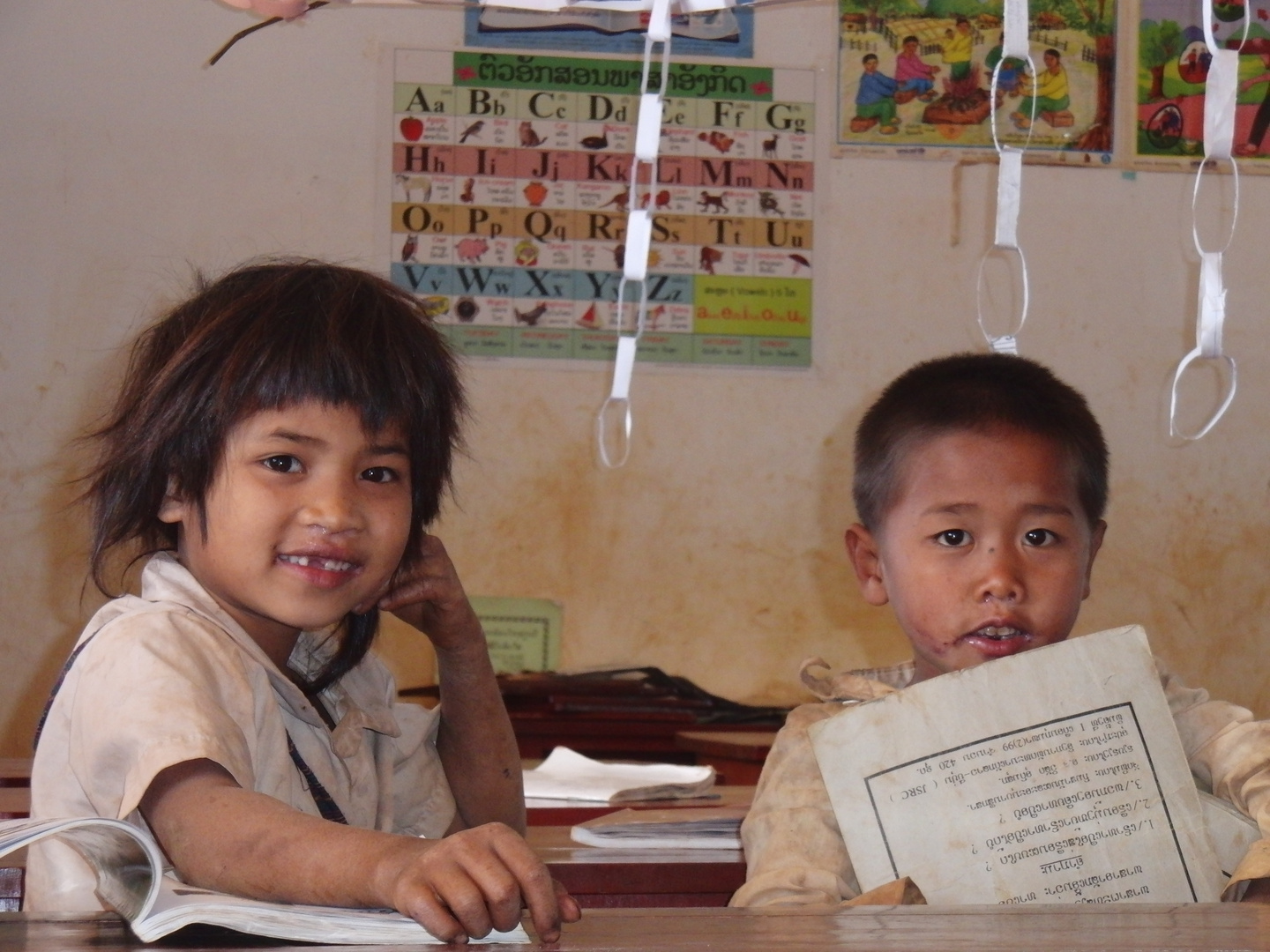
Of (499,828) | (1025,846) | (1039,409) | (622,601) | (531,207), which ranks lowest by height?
(622,601)

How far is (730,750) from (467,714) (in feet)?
3.81

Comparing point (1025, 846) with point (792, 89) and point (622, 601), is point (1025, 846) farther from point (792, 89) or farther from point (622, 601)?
point (792, 89)

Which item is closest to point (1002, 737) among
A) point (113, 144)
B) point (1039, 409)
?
point (1039, 409)

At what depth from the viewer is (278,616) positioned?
1081 mm

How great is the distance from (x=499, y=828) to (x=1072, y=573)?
0.72m

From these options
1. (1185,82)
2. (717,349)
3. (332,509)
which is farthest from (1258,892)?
(1185,82)

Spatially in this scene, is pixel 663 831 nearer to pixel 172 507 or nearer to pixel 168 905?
pixel 172 507

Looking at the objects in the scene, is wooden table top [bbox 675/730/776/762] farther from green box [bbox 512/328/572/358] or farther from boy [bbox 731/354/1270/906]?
boy [bbox 731/354/1270/906]

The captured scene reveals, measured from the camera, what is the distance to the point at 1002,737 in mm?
1013

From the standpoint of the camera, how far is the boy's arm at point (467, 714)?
1.33 meters

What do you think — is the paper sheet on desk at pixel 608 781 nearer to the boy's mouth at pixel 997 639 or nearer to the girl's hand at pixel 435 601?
the girl's hand at pixel 435 601

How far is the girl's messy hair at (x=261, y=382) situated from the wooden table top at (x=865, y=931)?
42cm

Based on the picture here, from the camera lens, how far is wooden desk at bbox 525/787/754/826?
1482 mm

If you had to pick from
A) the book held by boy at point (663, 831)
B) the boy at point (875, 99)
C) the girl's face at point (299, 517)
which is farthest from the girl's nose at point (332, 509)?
the boy at point (875, 99)
